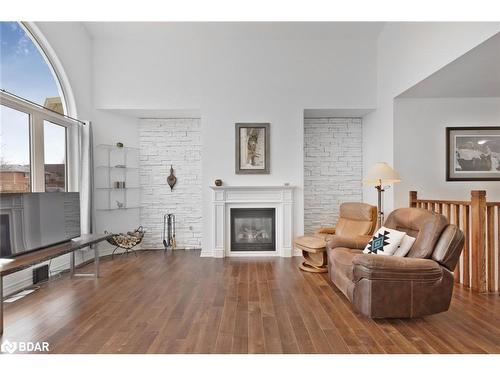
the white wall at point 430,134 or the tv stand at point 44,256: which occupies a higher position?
the white wall at point 430,134

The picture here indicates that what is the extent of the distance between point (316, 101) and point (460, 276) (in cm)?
332

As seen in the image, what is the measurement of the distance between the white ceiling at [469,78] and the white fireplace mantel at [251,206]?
2.44 m

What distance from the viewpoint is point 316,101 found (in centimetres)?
485

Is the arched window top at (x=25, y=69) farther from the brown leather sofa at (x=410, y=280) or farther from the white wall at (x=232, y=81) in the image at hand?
the brown leather sofa at (x=410, y=280)

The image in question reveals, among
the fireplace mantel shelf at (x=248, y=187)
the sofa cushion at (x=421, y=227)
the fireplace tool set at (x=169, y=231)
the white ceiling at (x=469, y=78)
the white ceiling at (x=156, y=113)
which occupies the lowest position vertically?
the fireplace tool set at (x=169, y=231)

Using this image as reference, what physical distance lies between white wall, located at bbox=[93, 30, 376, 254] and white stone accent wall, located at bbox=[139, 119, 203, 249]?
1.76ft

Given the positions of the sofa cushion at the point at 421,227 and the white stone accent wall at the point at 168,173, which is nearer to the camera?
the sofa cushion at the point at 421,227

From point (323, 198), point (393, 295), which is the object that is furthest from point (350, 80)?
point (393, 295)

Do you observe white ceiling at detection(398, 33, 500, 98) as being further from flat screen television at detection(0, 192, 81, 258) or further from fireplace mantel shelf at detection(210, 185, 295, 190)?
flat screen television at detection(0, 192, 81, 258)

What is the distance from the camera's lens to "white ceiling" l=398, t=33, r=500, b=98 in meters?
2.77

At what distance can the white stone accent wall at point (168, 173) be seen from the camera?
533cm

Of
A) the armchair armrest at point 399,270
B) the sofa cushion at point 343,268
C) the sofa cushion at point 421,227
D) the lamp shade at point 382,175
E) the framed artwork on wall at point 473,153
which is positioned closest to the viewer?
the armchair armrest at point 399,270

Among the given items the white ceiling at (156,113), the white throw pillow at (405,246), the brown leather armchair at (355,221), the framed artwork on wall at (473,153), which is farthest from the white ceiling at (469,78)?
the white ceiling at (156,113)
